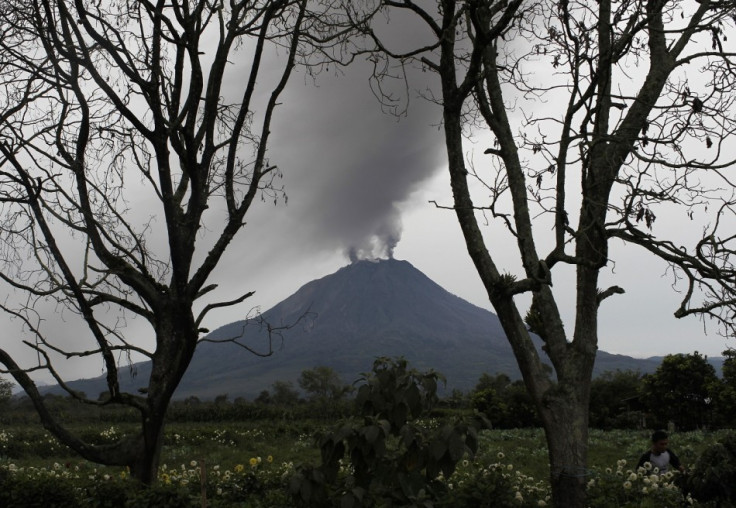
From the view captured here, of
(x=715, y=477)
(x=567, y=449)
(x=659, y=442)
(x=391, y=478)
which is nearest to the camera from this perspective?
(x=391, y=478)

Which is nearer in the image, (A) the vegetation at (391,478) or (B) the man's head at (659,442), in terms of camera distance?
(A) the vegetation at (391,478)

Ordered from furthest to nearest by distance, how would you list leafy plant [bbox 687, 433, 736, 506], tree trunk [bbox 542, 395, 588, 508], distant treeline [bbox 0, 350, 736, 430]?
distant treeline [bbox 0, 350, 736, 430] → leafy plant [bbox 687, 433, 736, 506] → tree trunk [bbox 542, 395, 588, 508]

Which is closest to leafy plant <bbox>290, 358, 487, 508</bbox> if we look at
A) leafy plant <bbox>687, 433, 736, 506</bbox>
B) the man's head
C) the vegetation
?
the vegetation

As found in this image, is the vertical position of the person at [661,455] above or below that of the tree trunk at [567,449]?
below

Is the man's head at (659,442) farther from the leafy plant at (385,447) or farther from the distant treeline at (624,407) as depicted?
the distant treeline at (624,407)

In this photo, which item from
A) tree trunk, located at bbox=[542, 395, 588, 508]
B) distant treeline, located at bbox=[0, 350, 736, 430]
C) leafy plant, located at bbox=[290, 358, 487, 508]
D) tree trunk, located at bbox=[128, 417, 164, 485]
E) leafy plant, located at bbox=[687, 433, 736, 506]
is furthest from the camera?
distant treeline, located at bbox=[0, 350, 736, 430]

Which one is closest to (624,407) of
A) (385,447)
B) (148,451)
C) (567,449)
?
(567,449)

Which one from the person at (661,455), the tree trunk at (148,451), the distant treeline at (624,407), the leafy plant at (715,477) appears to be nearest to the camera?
the tree trunk at (148,451)

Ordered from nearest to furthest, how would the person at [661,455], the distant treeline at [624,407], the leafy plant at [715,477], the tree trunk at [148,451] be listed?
the tree trunk at [148,451] → the leafy plant at [715,477] → the person at [661,455] → the distant treeline at [624,407]

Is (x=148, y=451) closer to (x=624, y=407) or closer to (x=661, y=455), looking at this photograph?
(x=661, y=455)

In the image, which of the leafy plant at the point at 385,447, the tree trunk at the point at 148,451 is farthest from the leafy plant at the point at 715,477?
the tree trunk at the point at 148,451

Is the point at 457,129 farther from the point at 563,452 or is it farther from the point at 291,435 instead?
the point at 291,435

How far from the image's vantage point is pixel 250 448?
2209 cm

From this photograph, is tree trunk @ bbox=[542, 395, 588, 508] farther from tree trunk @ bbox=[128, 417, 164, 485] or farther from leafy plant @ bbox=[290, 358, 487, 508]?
tree trunk @ bbox=[128, 417, 164, 485]
